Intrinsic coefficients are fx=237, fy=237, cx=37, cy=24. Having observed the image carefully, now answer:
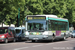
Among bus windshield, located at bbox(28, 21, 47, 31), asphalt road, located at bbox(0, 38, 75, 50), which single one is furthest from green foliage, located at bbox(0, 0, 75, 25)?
asphalt road, located at bbox(0, 38, 75, 50)

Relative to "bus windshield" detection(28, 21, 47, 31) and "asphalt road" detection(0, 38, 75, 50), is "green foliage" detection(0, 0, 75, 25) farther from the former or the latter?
"asphalt road" detection(0, 38, 75, 50)

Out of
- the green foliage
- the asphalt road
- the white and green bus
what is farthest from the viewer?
the green foliage

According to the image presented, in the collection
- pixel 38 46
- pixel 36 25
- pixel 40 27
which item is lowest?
pixel 38 46

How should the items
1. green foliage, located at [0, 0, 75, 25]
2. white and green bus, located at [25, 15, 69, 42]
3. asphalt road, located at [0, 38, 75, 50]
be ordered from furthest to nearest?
green foliage, located at [0, 0, 75, 25] → white and green bus, located at [25, 15, 69, 42] → asphalt road, located at [0, 38, 75, 50]

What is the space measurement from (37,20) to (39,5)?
20900 millimetres

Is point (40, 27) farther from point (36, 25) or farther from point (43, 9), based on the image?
point (43, 9)

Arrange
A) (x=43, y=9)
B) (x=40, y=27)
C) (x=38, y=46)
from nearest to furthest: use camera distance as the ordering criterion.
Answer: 1. (x=38, y=46)
2. (x=40, y=27)
3. (x=43, y=9)

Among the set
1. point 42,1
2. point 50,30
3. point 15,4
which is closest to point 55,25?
point 50,30

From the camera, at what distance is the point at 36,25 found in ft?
80.0

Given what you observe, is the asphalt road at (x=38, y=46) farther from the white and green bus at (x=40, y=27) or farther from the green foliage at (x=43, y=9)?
the green foliage at (x=43, y=9)

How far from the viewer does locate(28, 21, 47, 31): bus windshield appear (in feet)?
79.2

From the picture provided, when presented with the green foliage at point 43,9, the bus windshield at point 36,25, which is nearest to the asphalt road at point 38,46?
the bus windshield at point 36,25

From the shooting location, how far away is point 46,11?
2005 inches

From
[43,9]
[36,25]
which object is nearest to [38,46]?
[36,25]
